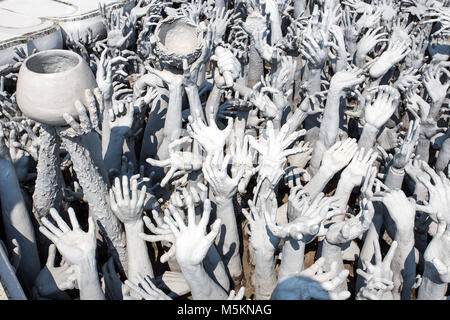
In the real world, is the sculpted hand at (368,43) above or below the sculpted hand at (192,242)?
above

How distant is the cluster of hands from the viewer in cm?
204

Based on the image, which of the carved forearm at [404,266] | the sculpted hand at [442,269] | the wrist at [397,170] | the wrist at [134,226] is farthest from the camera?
the wrist at [397,170]

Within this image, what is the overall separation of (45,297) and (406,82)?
3208mm

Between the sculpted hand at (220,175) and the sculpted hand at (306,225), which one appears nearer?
the sculpted hand at (306,225)

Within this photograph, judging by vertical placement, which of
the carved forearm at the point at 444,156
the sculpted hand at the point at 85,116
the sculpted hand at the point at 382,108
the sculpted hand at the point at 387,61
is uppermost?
the sculpted hand at the point at 85,116

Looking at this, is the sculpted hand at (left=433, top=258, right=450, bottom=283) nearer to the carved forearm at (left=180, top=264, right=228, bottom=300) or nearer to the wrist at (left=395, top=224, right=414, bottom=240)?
the wrist at (left=395, top=224, right=414, bottom=240)

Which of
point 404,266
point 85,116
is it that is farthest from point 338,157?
point 85,116

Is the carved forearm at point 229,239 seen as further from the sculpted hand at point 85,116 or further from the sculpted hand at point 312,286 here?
the sculpted hand at point 85,116

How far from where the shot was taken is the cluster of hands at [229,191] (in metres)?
2.04

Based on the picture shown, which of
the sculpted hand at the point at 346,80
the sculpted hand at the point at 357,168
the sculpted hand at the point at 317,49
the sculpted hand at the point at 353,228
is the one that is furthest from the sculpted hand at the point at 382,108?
the sculpted hand at the point at 353,228

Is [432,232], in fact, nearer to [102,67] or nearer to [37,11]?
[102,67]

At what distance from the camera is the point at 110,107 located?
2.92 meters

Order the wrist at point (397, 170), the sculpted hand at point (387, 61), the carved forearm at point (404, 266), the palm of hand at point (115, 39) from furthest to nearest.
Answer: the palm of hand at point (115, 39) < the sculpted hand at point (387, 61) < the wrist at point (397, 170) < the carved forearm at point (404, 266)
